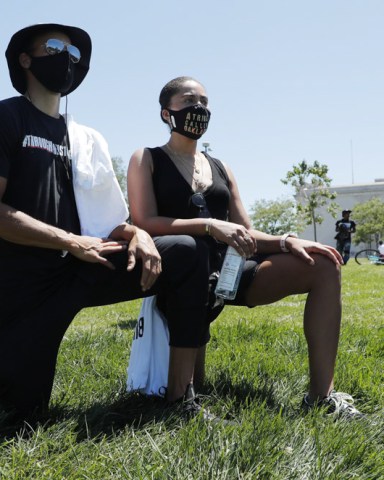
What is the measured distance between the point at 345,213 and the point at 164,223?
20.3 m

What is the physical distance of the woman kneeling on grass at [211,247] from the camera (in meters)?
2.98

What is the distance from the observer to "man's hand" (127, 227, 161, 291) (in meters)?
2.77

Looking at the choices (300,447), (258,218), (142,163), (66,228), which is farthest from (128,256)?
(258,218)

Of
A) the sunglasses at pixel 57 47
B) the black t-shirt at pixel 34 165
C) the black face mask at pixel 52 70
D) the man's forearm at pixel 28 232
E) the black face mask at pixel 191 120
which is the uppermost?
the sunglasses at pixel 57 47

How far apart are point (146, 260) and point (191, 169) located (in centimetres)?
93

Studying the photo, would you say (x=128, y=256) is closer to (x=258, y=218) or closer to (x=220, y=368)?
(x=220, y=368)

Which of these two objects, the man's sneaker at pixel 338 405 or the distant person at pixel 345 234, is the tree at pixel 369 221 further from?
the man's sneaker at pixel 338 405

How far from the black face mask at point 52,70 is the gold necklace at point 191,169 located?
0.78 metres

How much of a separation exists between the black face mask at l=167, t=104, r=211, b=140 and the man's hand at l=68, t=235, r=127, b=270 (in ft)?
3.05

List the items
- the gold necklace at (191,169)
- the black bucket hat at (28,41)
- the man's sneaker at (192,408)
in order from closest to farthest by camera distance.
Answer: the man's sneaker at (192,408), the black bucket hat at (28,41), the gold necklace at (191,169)

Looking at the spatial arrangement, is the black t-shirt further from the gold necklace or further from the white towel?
the gold necklace

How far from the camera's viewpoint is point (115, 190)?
3154mm

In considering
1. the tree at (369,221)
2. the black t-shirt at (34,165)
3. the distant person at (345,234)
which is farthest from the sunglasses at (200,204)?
the tree at (369,221)

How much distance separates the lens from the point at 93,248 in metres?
2.84
